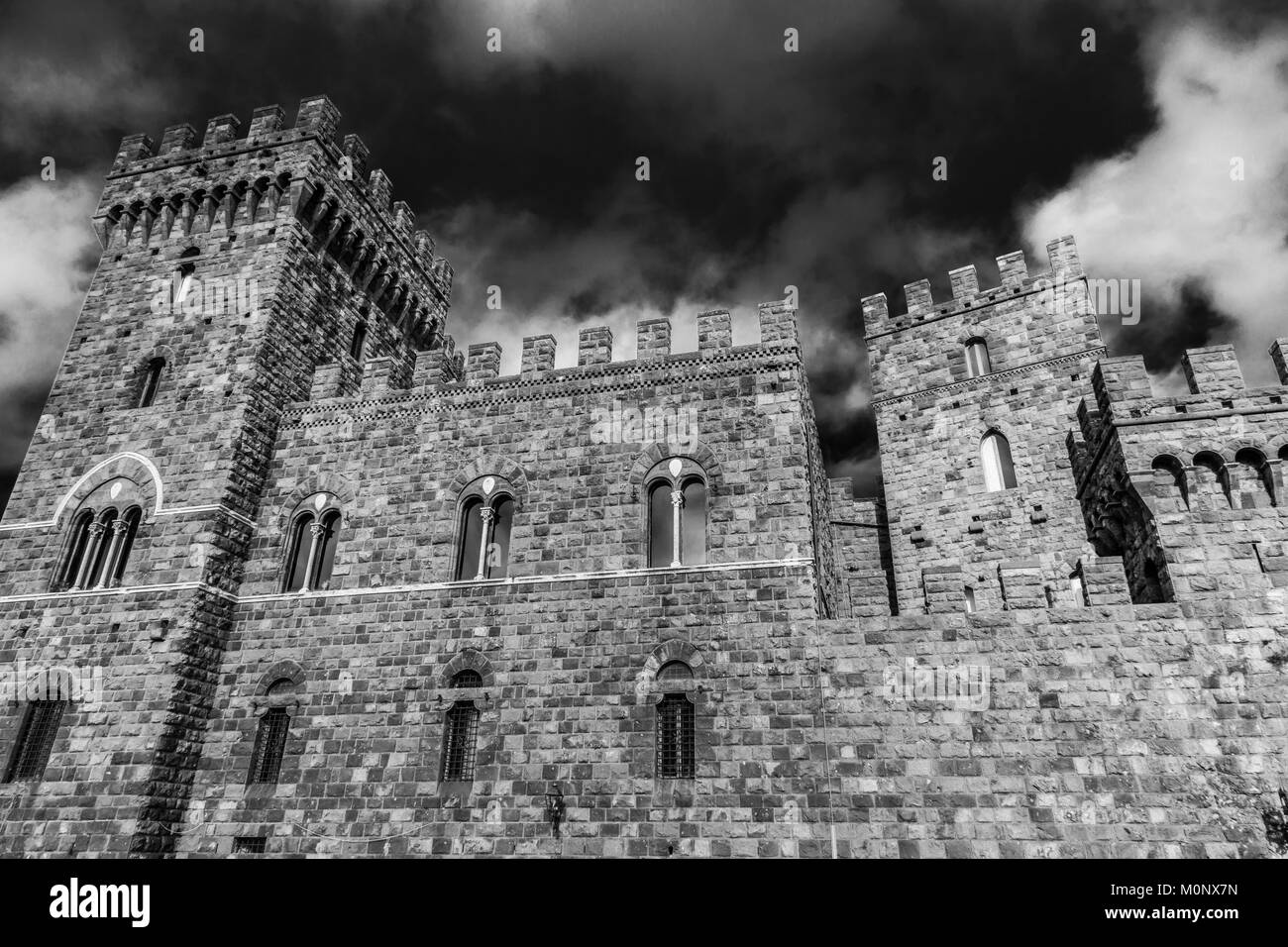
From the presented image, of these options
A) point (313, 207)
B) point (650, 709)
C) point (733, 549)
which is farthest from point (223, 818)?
point (313, 207)

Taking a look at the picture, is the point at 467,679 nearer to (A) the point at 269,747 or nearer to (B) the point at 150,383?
(A) the point at 269,747

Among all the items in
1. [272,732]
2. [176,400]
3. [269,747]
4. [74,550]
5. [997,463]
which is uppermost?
[176,400]

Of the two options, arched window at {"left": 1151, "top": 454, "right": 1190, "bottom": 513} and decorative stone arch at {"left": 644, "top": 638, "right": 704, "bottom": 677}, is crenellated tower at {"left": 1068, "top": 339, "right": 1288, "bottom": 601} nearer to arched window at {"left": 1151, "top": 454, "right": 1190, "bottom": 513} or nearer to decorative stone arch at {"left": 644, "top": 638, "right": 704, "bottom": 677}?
arched window at {"left": 1151, "top": 454, "right": 1190, "bottom": 513}

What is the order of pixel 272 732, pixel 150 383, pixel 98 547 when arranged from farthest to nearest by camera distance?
pixel 150 383
pixel 98 547
pixel 272 732

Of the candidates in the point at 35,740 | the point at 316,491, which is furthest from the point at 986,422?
the point at 35,740

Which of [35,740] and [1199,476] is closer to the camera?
[1199,476]

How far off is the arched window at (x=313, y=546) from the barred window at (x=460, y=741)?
3832 millimetres

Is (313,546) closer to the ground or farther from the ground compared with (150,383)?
closer to the ground

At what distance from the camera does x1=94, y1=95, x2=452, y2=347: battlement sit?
18.2 meters

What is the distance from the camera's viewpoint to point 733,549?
13.3 meters

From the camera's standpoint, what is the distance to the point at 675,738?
12258 mm

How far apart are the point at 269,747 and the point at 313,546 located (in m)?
3.78

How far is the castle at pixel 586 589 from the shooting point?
11.2 metres
